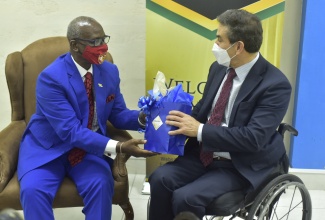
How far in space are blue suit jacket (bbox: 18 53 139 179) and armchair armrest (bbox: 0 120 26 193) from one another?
0.06 meters

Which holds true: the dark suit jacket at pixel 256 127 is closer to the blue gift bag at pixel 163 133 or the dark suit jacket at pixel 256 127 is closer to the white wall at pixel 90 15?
the blue gift bag at pixel 163 133

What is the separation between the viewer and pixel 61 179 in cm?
225

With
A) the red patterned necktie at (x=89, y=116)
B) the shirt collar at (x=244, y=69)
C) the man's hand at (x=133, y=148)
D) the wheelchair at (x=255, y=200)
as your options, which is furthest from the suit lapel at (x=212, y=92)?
the red patterned necktie at (x=89, y=116)

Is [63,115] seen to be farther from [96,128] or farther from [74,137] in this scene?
[96,128]

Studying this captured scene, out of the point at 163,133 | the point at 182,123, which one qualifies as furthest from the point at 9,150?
the point at 182,123

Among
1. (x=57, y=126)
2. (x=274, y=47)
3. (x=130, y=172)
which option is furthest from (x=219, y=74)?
(x=130, y=172)

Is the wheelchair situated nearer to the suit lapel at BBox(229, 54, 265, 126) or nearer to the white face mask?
the suit lapel at BBox(229, 54, 265, 126)

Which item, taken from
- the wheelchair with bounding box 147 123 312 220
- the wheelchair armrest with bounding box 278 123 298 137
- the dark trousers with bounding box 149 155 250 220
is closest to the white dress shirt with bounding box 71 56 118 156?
the dark trousers with bounding box 149 155 250 220

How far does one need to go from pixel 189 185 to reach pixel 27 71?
133 cm

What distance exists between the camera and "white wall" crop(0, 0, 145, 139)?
3.13m

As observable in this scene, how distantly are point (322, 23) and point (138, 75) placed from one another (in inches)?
54.3

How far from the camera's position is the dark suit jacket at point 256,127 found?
2.02m

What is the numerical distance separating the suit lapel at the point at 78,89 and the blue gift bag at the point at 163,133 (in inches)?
15.2

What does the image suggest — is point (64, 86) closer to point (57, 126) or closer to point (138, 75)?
point (57, 126)
